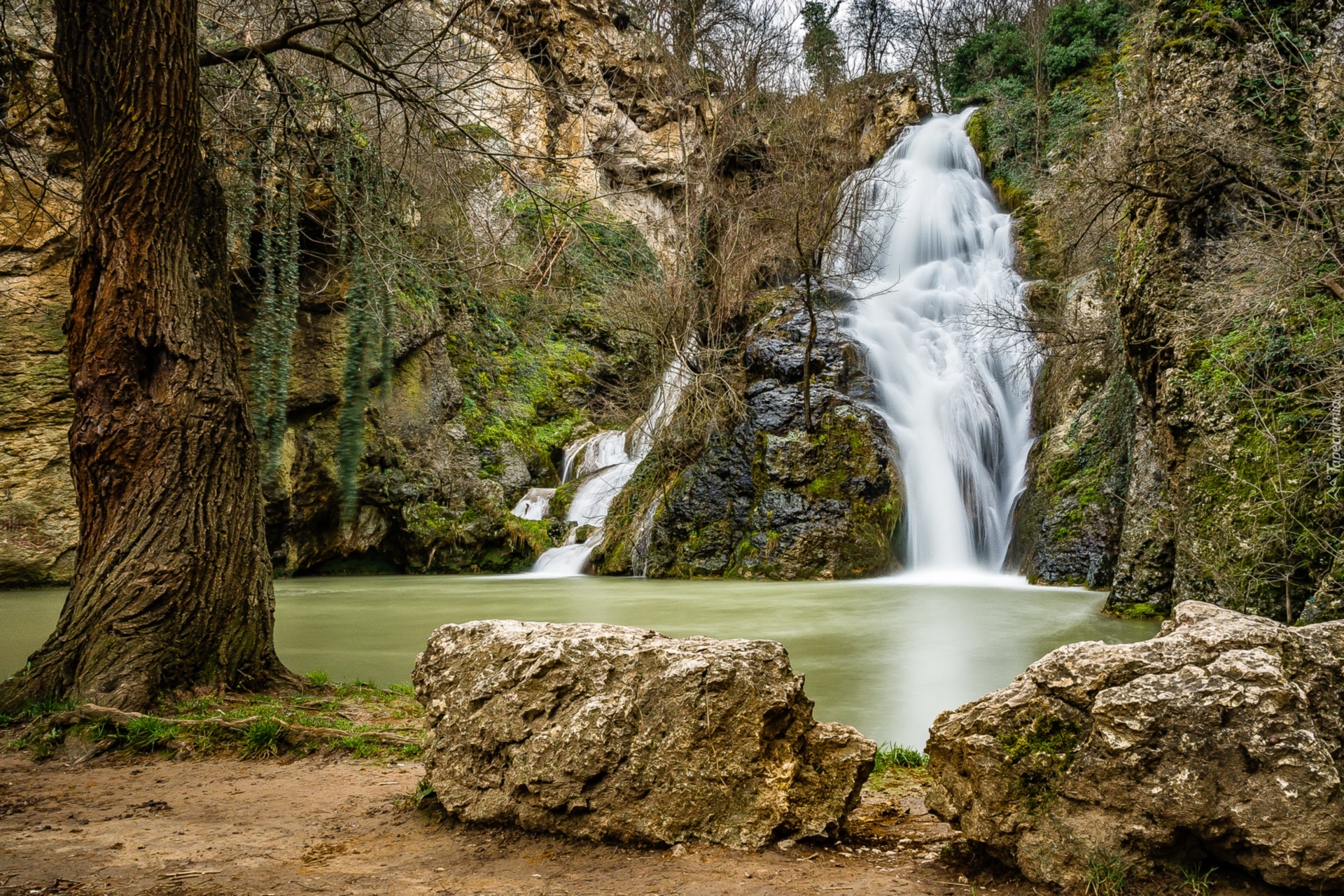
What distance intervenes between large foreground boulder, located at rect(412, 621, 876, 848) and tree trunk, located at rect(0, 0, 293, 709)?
2.64 m

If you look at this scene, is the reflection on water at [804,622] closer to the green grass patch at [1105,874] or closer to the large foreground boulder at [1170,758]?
the large foreground boulder at [1170,758]

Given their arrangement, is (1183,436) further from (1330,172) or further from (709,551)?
(709,551)

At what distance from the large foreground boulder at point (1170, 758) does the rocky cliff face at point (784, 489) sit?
12055mm

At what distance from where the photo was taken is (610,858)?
2.79 m

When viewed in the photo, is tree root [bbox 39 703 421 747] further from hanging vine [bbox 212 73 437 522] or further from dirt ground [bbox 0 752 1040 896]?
hanging vine [bbox 212 73 437 522]

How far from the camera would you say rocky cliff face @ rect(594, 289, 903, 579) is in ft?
48.6

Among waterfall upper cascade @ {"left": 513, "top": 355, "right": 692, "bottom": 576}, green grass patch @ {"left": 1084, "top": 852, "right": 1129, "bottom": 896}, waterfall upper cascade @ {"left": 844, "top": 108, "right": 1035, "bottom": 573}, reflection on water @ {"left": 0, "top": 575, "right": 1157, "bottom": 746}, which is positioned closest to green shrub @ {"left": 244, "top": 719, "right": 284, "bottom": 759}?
reflection on water @ {"left": 0, "top": 575, "right": 1157, "bottom": 746}

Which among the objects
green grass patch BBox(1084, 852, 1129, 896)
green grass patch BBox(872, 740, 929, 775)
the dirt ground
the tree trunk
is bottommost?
green grass patch BBox(872, 740, 929, 775)

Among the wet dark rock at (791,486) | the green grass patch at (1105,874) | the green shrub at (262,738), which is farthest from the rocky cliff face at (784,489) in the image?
the green grass patch at (1105,874)

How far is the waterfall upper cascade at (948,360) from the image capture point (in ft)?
48.9

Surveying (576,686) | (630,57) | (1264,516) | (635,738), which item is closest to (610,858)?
(635,738)

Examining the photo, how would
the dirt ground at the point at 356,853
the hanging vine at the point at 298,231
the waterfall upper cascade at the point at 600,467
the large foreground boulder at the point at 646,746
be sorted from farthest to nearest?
1. the waterfall upper cascade at the point at 600,467
2. the hanging vine at the point at 298,231
3. the large foreground boulder at the point at 646,746
4. the dirt ground at the point at 356,853

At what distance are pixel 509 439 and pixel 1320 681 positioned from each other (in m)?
18.1

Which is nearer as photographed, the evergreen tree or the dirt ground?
the dirt ground
